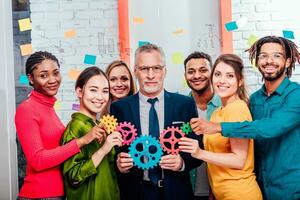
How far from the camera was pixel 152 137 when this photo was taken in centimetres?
251

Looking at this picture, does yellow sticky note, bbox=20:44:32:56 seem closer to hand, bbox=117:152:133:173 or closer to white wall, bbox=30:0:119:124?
white wall, bbox=30:0:119:124

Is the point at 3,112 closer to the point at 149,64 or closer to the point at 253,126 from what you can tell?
the point at 149,64

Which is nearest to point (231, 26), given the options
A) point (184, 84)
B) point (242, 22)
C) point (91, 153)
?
point (242, 22)

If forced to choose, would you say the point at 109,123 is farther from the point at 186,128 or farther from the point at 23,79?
the point at 23,79

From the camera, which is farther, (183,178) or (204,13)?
(204,13)

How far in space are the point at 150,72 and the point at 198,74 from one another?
392 millimetres

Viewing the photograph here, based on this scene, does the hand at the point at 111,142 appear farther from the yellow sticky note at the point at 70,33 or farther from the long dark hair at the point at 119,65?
the yellow sticky note at the point at 70,33

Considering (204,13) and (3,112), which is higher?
(204,13)

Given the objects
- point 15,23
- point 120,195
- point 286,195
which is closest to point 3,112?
point 15,23

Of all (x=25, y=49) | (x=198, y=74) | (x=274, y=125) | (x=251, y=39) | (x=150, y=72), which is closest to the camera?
(x=274, y=125)

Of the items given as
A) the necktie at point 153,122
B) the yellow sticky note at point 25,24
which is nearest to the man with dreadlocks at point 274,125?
the necktie at point 153,122

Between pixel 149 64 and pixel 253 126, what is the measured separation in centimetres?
72

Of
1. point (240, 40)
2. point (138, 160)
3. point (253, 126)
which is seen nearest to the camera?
point (253, 126)

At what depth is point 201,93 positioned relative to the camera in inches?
107
